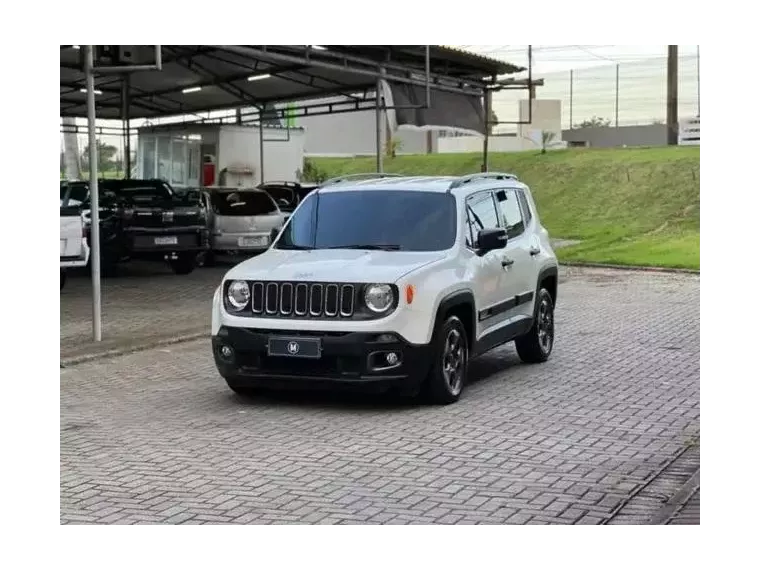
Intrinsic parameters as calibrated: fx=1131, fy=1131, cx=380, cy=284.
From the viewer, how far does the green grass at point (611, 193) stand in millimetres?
29172

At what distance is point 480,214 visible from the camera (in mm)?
10148

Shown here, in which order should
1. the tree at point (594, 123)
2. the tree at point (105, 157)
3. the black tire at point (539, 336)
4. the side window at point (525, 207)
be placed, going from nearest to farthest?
the black tire at point (539, 336)
the side window at point (525, 207)
the tree at point (105, 157)
the tree at point (594, 123)

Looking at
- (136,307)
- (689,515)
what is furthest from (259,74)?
(689,515)

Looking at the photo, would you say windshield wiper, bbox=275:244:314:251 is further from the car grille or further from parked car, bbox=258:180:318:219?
parked car, bbox=258:180:318:219

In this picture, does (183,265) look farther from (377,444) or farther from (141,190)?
(377,444)

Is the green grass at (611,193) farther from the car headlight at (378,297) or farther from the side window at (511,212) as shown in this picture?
the car headlight at (378,297)

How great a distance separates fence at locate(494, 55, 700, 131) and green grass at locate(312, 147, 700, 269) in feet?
7.50

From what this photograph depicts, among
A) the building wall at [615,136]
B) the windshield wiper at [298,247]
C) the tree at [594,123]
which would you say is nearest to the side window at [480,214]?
the windshield wiper at [298,247]

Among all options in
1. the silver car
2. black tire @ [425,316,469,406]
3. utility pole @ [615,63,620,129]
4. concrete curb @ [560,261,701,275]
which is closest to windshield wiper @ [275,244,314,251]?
black tire @ [425,316,469,406]

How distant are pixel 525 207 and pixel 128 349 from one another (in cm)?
453

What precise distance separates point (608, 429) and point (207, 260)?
15.2 metres

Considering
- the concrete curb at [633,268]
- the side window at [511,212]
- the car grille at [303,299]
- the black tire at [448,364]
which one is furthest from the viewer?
the concrete curb at [633,268]

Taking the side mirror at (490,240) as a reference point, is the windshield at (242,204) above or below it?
above

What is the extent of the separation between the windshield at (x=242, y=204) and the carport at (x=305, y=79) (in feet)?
8.05
